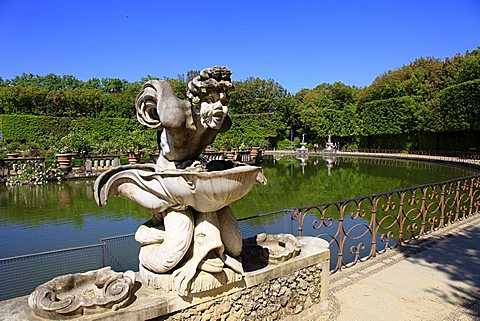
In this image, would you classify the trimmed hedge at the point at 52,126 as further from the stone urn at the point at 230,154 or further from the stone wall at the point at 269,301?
the stone wall at the point at 269,301

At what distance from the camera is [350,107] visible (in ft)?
135

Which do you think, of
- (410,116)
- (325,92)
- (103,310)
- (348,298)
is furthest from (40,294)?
(325,92)

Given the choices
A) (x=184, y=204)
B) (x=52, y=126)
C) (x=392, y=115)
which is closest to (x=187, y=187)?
(x=184, y=204)

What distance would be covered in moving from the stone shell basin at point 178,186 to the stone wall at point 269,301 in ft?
2.31

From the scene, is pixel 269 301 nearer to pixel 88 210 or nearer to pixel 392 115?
pixel 88 210

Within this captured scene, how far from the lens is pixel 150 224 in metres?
2.91

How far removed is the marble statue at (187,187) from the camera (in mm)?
2445

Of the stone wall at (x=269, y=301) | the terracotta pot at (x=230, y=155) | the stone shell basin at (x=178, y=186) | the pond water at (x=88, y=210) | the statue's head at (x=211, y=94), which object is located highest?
the statue's head at (x=211, y=94)

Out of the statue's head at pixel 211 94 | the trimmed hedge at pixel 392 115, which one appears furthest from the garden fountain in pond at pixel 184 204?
the trimmed hedge at pixel 392 115

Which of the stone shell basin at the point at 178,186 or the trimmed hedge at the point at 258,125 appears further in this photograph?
the trimmed hedge at the point at 258,125

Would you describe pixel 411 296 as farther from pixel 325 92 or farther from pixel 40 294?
pixel 325 92

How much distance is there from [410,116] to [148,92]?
114ft

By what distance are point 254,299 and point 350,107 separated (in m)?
41.1

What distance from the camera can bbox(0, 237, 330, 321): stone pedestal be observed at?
7.59ft
